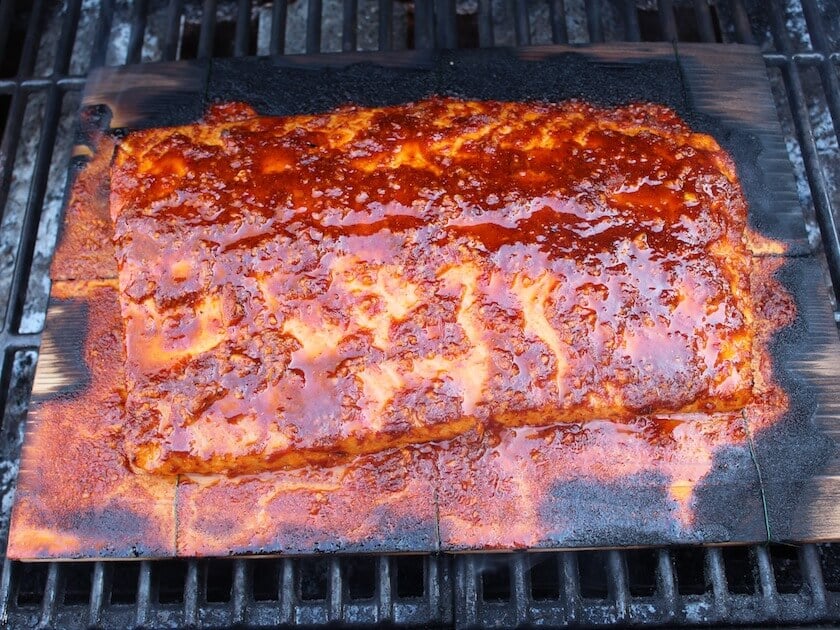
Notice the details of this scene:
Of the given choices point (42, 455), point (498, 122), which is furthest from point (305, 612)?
point (498, 122)

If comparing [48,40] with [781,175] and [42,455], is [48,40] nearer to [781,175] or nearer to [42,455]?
[42,455]

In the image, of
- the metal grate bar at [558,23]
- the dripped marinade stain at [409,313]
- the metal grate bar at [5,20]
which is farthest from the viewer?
the metal grate bar at [5,20]

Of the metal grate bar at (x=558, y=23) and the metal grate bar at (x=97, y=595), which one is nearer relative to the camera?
the metal grate bar at (x=97, y=595)

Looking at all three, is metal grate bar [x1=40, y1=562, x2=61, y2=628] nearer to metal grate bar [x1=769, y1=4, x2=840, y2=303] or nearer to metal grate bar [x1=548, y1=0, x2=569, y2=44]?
metal grate bar [x1=548, y1=0, x2=569, y2=44]

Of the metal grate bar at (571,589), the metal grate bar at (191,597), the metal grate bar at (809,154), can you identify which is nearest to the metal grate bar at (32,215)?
the metal grate bar at (191,597)

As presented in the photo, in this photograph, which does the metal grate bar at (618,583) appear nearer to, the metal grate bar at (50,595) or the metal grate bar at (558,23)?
the metal grate bar at (50,595)
